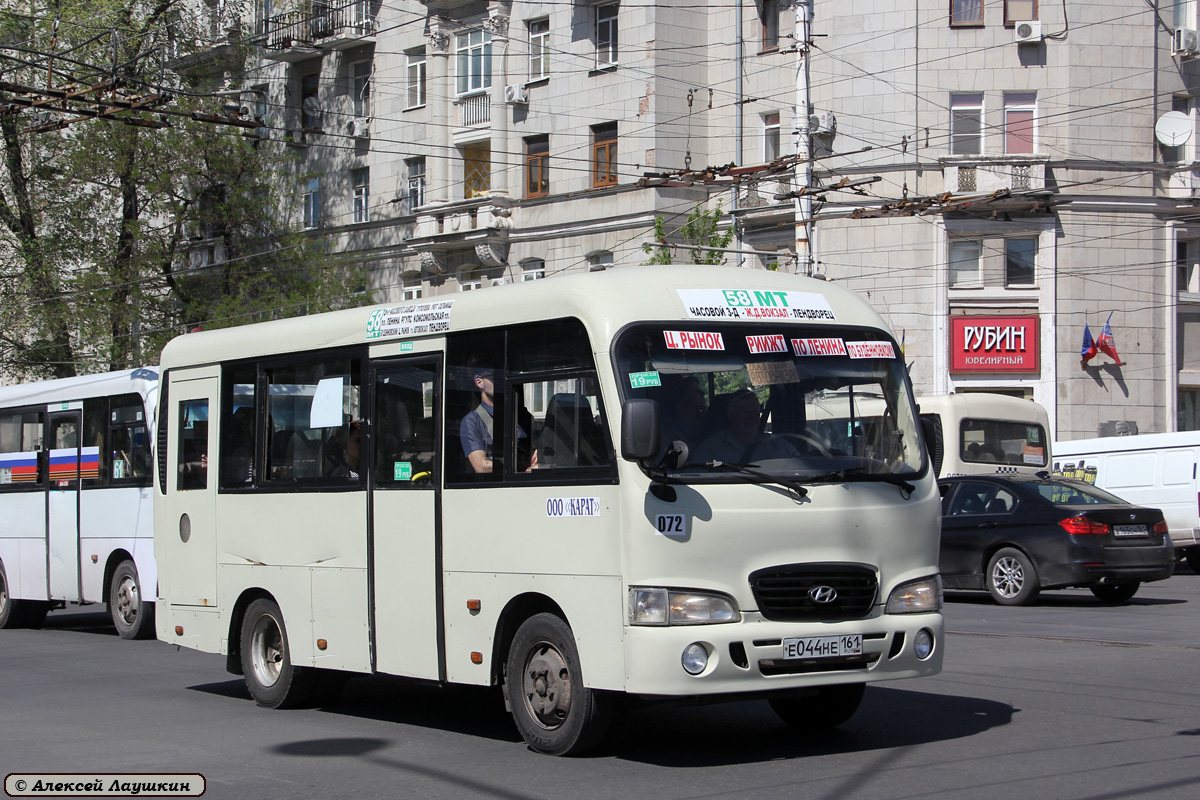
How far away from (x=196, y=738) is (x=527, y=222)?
33297 mm

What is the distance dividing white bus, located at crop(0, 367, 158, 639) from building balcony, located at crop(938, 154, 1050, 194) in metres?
23.5

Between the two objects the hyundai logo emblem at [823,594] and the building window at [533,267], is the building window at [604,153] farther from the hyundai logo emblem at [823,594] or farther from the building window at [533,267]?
the hyundai logo emblem at [823,594]

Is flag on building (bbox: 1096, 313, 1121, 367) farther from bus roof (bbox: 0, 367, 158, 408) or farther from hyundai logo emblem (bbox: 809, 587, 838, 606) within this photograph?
hyundai logo emblem (bbox: 809, 587, 838, 606)

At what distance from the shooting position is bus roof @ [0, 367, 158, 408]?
684 inches

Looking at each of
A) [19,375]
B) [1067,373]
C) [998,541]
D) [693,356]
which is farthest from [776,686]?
[19,375]

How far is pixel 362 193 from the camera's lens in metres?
47.6

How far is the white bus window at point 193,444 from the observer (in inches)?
465

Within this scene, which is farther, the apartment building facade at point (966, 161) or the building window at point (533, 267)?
the building window at point (533, 267)

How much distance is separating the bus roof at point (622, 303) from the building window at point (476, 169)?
33.5 metres

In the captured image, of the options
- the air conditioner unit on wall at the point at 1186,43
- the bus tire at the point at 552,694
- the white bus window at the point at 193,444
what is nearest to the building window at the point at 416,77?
the air conditioner unit on wall at the point at 1186,43

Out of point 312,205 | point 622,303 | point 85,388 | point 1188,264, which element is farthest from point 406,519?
point 312,205

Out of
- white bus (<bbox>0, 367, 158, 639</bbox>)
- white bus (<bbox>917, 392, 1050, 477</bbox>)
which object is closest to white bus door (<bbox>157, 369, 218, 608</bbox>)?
white bus (<bbox>0, 367, 158, 639</bbox>)

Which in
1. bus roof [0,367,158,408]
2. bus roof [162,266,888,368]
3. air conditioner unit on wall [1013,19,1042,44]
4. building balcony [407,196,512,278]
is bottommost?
bus roof [0,367,158,408]

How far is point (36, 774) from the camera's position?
8055 mm
